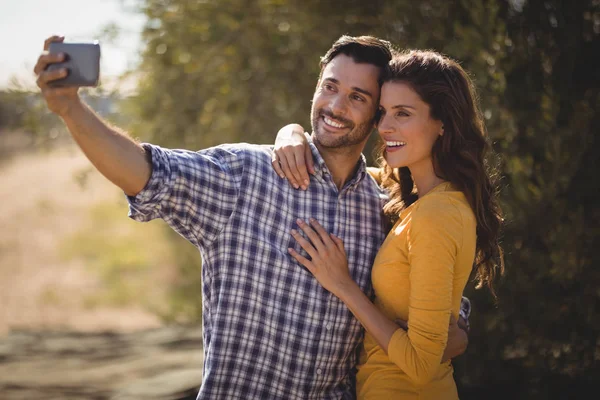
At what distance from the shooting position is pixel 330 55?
2309mm

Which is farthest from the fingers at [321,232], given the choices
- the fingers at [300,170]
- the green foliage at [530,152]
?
the green foliage at [530,152]

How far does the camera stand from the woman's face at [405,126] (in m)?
1.96

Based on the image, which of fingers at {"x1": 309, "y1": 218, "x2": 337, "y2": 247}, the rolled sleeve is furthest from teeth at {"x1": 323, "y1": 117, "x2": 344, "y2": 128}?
the rolled sleeve

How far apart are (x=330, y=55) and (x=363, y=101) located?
23cm

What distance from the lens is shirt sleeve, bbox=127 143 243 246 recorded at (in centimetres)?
172

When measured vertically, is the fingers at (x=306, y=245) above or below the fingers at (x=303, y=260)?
above

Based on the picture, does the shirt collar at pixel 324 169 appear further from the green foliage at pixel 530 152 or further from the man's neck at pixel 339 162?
the green foliage at pixel 530 152

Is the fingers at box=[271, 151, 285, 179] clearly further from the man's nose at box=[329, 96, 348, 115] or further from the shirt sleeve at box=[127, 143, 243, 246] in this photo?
the man's nose at box=[329, 96, 348, 115]

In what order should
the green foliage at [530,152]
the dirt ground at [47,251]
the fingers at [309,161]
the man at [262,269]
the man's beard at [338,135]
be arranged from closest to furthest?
the man at [262,269] → the fingers at [309,161] → the man's beard at [338,135] → the green foliage at [530,152] → the dirt ground at [47,251]

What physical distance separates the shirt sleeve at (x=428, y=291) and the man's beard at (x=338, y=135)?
0.50m

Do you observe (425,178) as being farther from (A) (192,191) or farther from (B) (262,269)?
(A) (192,191)

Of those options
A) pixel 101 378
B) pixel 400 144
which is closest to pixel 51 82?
pixel 400 144

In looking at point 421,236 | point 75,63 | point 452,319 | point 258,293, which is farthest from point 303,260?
point 75,63

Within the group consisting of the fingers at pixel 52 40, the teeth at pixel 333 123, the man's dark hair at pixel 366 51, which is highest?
the man's dark hair at pixel 366 51
